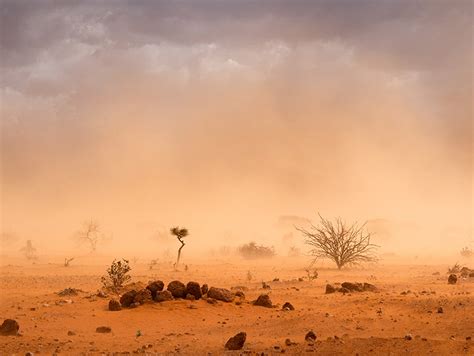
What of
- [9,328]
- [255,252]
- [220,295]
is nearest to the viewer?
[9,328]

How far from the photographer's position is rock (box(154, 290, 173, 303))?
502 inches

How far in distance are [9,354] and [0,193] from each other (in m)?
126

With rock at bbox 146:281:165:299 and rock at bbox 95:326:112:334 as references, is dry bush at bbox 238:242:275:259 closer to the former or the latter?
rock at bbox 146:281:165:299

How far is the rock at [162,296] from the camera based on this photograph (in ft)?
41.8

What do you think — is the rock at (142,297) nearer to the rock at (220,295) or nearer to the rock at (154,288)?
the rock at (154,288)

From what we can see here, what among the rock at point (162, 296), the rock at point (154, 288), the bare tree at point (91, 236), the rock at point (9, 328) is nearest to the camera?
the rock at point (9, 328)

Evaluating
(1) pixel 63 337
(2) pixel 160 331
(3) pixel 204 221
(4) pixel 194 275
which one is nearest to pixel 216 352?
(2) pixel 160 331

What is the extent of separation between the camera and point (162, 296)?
12.8 m

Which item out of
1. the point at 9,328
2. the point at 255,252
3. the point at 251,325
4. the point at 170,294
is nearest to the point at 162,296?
the point at 170,294

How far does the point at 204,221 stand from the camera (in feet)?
323

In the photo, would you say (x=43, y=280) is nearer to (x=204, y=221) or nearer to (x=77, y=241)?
(x=77, y=241)

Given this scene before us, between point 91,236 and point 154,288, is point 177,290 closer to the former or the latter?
point 154,288

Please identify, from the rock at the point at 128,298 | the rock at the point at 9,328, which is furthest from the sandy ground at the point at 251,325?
the rock at the point at 128,298

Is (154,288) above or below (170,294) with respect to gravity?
above
